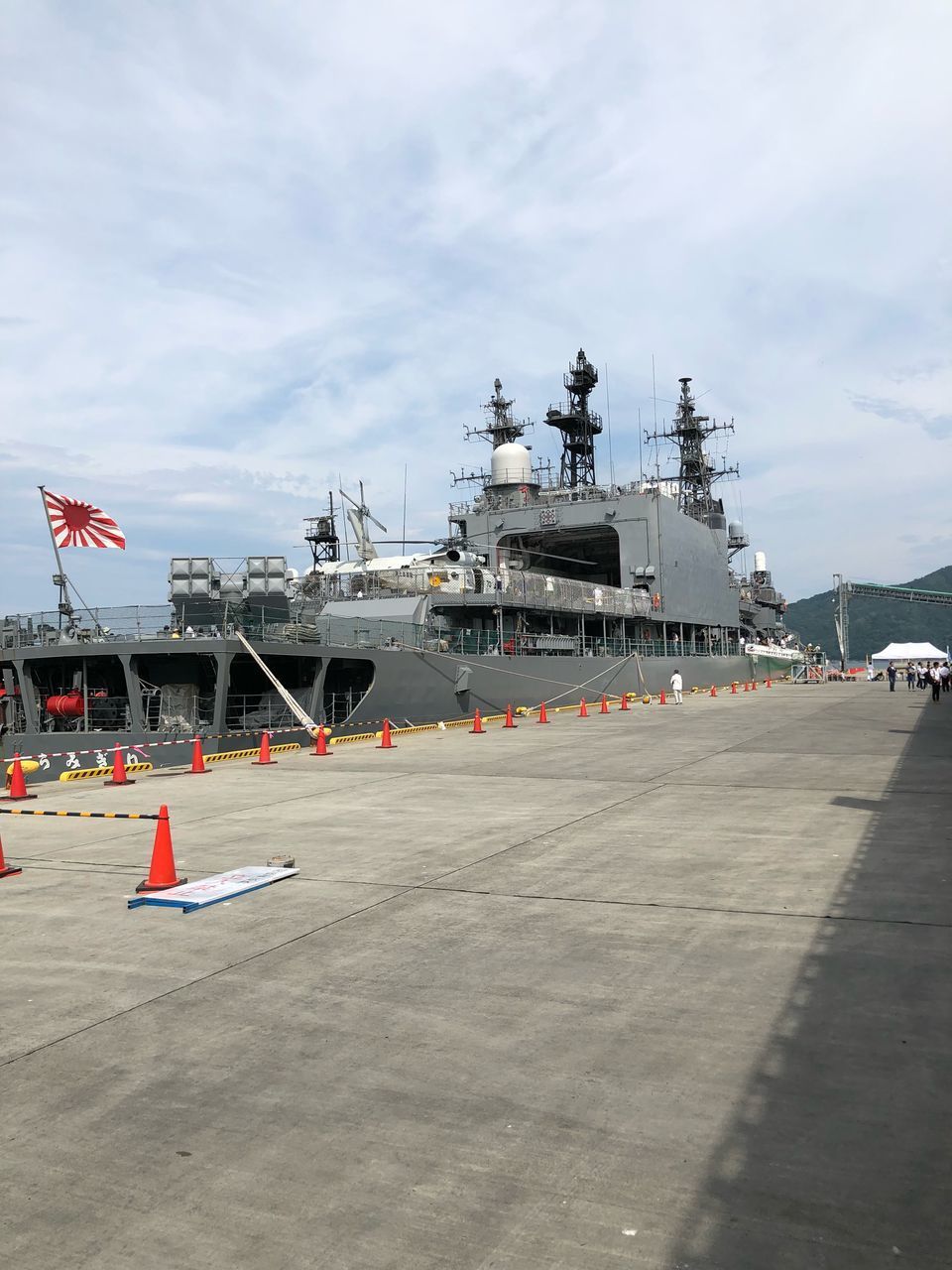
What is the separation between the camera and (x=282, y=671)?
67.4 ft

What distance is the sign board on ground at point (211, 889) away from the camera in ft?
22.3

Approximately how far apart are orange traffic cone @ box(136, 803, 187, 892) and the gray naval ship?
9590 millimetres

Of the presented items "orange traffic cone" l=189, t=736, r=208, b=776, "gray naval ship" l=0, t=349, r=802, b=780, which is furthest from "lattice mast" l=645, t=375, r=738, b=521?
"orange traffic cone" l=189, t=736, r=208, b=776

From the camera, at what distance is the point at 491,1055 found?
4.12m

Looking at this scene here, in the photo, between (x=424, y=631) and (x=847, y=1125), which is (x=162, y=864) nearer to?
(x=847, y=1125)

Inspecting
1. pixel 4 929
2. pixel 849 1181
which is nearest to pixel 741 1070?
pixel 849 1181

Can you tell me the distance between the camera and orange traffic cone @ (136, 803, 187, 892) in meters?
7.23

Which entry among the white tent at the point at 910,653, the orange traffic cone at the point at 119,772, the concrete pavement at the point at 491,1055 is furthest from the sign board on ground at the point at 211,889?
the white tent at the point at 910,653

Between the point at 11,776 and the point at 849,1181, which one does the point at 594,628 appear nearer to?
the point at 11,776

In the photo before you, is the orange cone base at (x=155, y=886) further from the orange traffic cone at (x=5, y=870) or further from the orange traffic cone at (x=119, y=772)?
the orange traffic cone at (x=119, y=772)

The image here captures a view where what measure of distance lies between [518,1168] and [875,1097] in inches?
56.3

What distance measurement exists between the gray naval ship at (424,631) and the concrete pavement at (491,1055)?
9.57 metres

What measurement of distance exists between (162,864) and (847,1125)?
17.5ft

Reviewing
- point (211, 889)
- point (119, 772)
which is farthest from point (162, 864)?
point (119, 772)
